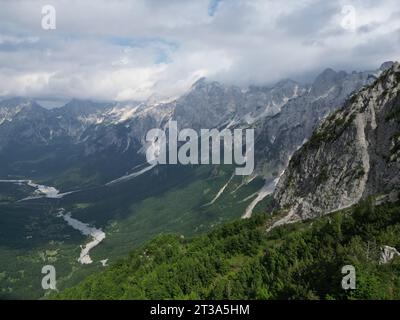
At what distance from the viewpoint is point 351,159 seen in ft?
487

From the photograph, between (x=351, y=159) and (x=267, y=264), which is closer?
(x=267, y=264)

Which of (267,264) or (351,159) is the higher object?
(351,159)

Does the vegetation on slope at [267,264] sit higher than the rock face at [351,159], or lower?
lower

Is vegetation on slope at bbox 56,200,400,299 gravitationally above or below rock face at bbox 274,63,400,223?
below

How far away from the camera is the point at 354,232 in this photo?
321 ft

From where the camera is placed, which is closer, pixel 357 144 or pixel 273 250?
pixel 273 250

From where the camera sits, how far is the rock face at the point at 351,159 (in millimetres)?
138875

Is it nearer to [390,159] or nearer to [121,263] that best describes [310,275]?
[390,159]

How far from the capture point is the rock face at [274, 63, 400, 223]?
13888 cm

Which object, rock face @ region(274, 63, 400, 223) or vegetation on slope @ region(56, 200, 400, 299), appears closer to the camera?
vegetation on slope @ region(56, 200, 400, 299)

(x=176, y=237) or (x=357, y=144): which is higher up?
(x=357, y=144)

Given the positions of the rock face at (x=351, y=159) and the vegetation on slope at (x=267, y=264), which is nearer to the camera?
the vegetation on slope at (x=267, y=264)

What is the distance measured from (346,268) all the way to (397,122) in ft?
280
